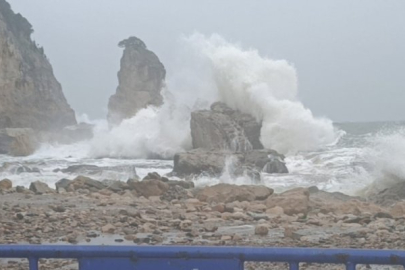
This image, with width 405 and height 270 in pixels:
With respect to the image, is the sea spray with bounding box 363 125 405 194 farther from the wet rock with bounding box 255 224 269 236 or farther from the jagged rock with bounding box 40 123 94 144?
the jagged rock with bounding box 40 123 94 144

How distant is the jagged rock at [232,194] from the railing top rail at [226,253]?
8075mm

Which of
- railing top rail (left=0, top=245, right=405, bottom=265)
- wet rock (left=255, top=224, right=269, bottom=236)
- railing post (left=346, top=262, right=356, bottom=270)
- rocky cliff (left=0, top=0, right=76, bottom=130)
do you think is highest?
rocky cliff (left=0, top=0, right=76, bottom=130)

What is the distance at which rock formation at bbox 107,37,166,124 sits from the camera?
175ft

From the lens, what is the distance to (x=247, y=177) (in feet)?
57.1

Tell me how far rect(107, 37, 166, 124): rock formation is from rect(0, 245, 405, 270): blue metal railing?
2001 inches

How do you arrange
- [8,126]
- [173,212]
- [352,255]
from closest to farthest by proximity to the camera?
[352,255]
[173,212]
[8,126]

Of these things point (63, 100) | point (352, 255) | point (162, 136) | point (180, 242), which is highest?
point (63, 100)

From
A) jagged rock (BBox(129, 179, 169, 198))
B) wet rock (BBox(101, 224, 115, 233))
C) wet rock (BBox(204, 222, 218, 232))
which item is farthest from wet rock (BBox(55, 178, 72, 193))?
wet rock (BBox(204, 222, 218, 232))

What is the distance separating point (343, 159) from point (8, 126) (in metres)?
26.2

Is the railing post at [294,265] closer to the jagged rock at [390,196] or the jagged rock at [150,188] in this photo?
the jagged rock at [150,188]

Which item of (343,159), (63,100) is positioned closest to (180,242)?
(343,159)

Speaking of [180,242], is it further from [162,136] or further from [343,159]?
[162,136]

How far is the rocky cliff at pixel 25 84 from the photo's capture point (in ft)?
123

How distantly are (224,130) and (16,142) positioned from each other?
1638 centimetres
